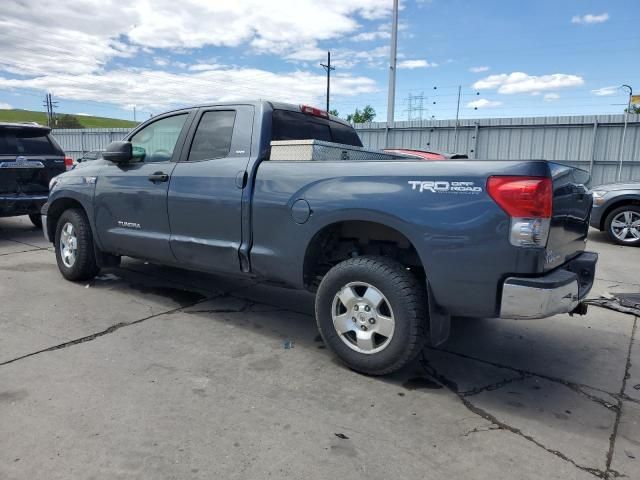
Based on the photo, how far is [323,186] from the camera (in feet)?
11.4

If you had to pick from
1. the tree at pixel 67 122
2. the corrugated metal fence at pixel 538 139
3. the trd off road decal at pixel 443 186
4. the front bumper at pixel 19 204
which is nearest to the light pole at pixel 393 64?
the corrugated metal fence at pixel 538 139

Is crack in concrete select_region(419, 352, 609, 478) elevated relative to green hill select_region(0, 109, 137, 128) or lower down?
lower down

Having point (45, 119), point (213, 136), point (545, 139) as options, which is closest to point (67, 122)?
point (45, 119)

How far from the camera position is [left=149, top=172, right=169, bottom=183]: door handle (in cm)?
448

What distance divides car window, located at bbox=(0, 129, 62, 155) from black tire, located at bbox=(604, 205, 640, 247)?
385 inches

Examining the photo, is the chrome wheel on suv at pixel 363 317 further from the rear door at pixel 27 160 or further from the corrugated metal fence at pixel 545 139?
the corrugated metal fence at pixel 545 139

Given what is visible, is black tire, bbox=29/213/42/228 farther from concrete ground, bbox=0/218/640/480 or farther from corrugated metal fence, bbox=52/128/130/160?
corrugated metal fence, bbox=52/128/130/160

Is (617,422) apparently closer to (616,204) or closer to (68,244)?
(68,244)

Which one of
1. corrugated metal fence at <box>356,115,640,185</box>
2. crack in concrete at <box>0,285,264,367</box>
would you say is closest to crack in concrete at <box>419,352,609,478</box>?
crack in concrete at <box>0,285,264,367</box>

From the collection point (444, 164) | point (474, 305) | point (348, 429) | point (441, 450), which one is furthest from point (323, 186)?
point (441, 450)

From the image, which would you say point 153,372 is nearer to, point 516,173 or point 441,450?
point 441,450

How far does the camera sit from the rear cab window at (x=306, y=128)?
4250mm

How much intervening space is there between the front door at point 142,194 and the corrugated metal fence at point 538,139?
12509mm

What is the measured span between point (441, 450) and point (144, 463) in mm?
1473
